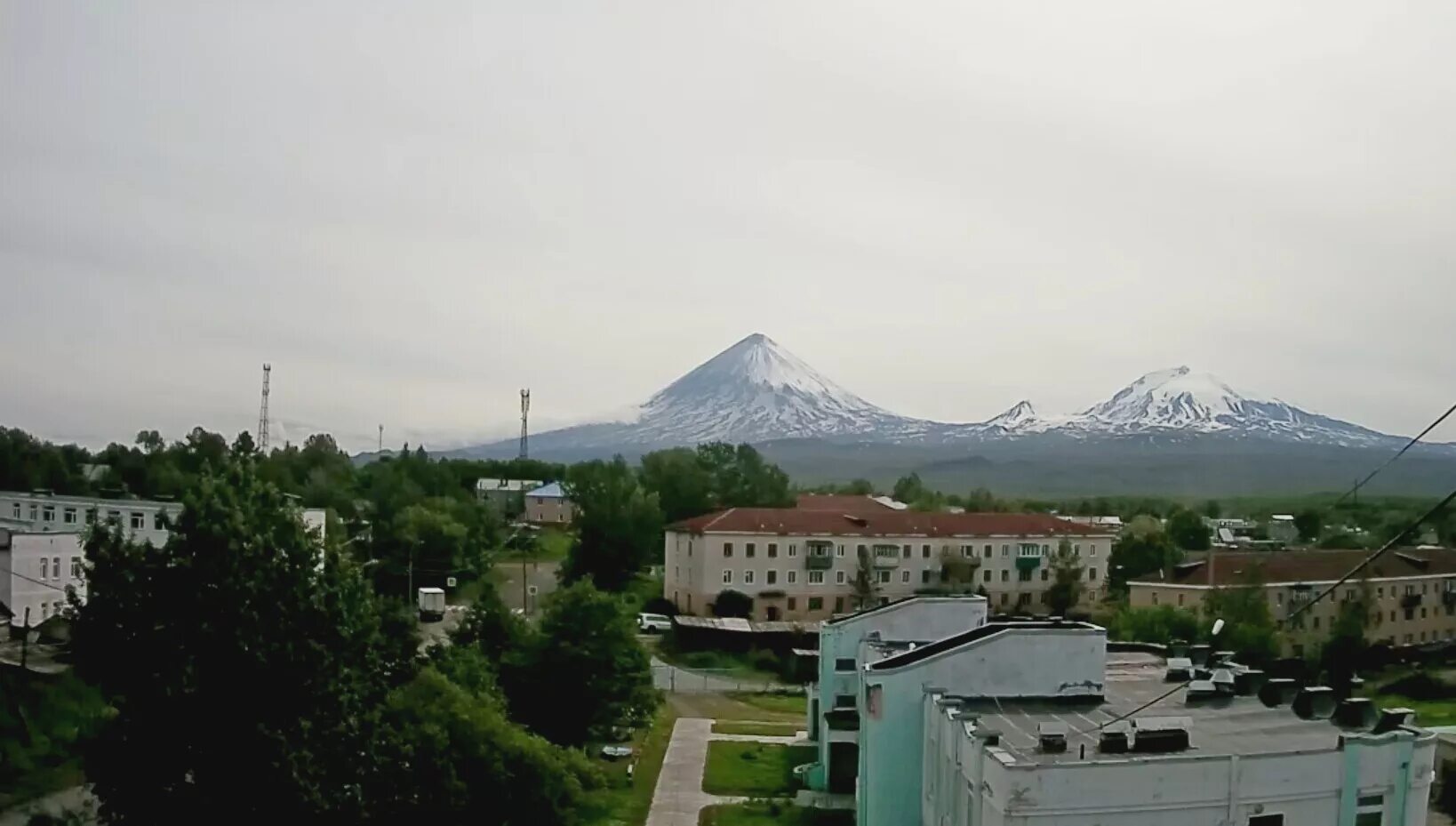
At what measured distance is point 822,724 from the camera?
2545cm

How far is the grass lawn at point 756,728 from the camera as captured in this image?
30312 millimetres

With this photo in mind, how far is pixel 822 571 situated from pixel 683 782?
25.6 metres

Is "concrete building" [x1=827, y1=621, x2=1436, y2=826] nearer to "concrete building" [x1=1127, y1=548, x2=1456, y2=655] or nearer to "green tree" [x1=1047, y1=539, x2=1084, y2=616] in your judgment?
"concrete building" [x1=1127, y1=548, x2=1456, y2=655]

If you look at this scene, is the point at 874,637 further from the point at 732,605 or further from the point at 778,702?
the point at 732,605

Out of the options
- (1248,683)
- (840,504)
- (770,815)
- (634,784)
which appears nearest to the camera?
(1248,683)

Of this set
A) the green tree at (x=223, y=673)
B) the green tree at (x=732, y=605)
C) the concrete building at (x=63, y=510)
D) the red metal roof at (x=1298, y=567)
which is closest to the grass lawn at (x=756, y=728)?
the green tree at (x=732, y=605)

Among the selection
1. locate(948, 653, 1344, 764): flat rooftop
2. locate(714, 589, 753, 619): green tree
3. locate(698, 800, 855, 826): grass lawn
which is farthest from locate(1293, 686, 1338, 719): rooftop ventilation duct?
locate(714, 589, 753, 619): green tree

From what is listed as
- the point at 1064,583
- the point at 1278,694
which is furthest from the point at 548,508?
the point at 1278,694

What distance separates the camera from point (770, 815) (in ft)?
71.6

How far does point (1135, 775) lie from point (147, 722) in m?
11.7

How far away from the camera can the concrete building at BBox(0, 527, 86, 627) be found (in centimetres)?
3409

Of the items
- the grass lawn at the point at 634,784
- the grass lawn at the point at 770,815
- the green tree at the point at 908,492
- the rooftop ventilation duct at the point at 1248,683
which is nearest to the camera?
the rooftop ventilation duct at the point at 1248,683

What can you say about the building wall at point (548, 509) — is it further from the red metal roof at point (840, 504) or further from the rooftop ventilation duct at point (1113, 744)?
the rooftop ventilation duct at point (1113, 744)

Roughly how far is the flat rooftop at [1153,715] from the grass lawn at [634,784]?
684cm
